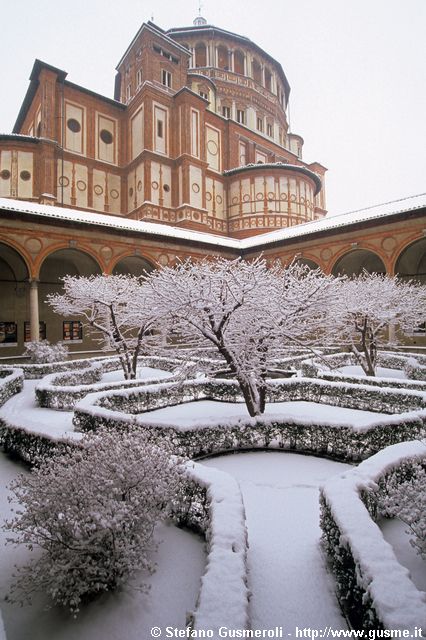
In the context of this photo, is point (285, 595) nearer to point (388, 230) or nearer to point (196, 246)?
point (388, 230)

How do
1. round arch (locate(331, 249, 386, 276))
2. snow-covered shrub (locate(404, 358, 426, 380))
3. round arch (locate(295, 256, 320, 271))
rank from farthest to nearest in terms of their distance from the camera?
round arch (locate(331, 249, 386, 276)) < round arch (locate(295, 256, 320, 271)) < snow-covered shrub (locate(404, 358, 426, 380))

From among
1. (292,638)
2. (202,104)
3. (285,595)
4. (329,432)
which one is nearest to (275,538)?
(285,595)

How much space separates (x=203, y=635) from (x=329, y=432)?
4993 millimetres

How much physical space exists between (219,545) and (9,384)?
1027 centimetres

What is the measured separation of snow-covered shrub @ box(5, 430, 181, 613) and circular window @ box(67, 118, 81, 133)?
102 feet

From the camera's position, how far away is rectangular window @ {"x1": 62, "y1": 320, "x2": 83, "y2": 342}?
23.4 metres

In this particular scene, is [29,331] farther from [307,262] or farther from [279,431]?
[279,431]

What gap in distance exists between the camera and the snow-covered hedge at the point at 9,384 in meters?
10.1

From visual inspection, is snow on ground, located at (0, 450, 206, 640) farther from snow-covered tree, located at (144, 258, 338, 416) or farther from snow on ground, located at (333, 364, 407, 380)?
snow on ground, located at (333, 364, 407, 380)

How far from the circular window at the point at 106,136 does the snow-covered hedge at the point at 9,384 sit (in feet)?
79.0

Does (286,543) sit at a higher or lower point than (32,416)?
lower

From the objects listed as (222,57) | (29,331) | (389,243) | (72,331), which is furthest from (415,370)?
(222,57)

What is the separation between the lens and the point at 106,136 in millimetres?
30391

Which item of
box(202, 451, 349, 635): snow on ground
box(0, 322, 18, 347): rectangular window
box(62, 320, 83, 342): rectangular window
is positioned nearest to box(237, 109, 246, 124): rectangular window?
box(62, 320, 83, 342): rectangular window
